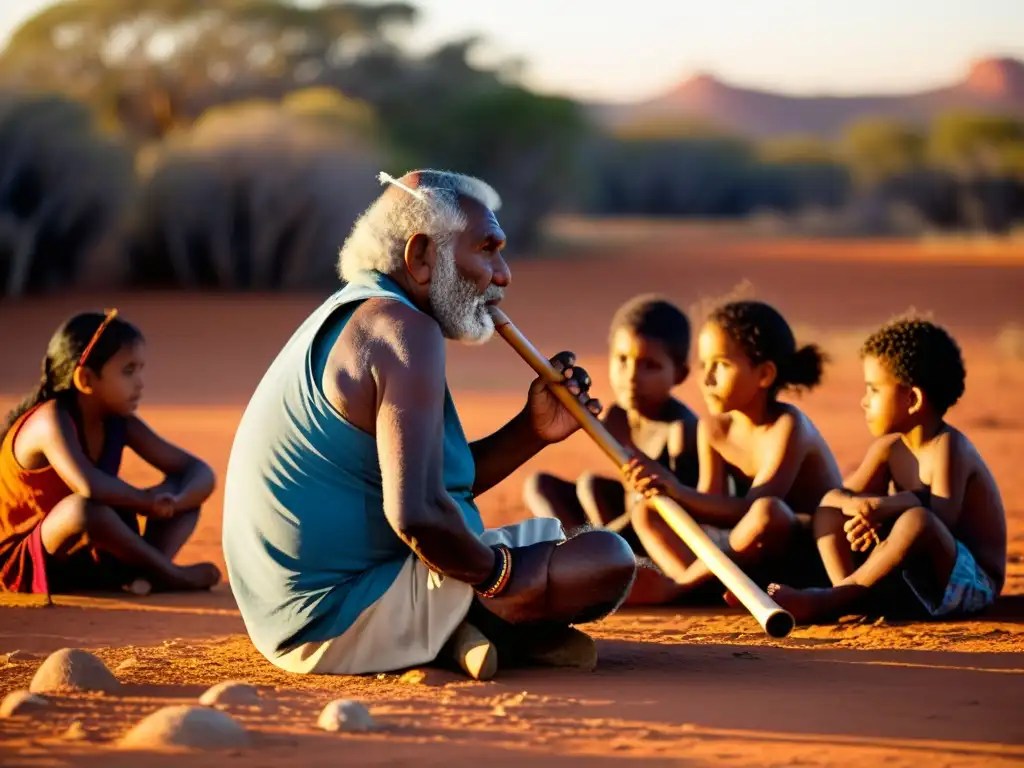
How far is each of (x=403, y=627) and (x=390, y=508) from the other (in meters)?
0.41

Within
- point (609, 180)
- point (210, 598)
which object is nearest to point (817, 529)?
point (210, 598)

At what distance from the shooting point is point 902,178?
3834 cm

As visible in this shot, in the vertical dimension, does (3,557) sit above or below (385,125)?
below

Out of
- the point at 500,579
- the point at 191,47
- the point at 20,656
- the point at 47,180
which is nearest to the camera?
the point at 500,579

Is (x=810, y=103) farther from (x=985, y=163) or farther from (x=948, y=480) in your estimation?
(x=948, y=480)

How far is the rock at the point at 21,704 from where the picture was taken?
135 inches

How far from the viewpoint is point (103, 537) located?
5496 mm

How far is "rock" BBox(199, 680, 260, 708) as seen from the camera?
346 cm

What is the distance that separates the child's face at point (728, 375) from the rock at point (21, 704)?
2.70 metres

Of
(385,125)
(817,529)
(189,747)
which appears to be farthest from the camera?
(385,125)

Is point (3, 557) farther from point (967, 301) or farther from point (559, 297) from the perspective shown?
point (967, 301)

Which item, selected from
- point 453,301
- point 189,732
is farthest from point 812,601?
point 189,732

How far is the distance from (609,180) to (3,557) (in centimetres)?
4328

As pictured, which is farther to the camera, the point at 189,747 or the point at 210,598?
the point at 210,598
